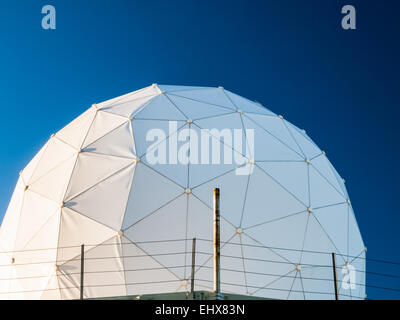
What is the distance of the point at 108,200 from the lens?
14.9m

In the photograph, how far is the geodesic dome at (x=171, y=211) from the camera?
1413 centimetres

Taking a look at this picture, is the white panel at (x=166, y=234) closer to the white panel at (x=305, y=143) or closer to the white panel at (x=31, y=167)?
the white panel at (x=31, y=167)

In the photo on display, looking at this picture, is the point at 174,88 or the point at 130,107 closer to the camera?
the point at 130,107

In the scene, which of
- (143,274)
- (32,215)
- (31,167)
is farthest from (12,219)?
(143,274)

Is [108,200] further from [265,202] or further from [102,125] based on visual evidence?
[265,202]

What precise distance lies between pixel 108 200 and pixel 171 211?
1.84m

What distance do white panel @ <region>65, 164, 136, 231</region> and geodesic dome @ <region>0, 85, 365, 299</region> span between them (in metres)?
0.03

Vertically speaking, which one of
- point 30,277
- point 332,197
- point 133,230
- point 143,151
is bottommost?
point 30,277

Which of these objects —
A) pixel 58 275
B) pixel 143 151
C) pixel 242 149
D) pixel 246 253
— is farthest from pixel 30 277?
pixel 242 149

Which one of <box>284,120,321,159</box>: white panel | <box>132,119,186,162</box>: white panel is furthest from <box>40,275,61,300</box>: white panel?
<box>284,120,321,159</box>: white panel

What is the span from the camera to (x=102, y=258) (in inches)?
554

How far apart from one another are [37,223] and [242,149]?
6566 millimetres

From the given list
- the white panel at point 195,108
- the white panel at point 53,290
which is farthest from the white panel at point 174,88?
the white panel at point 53,290
